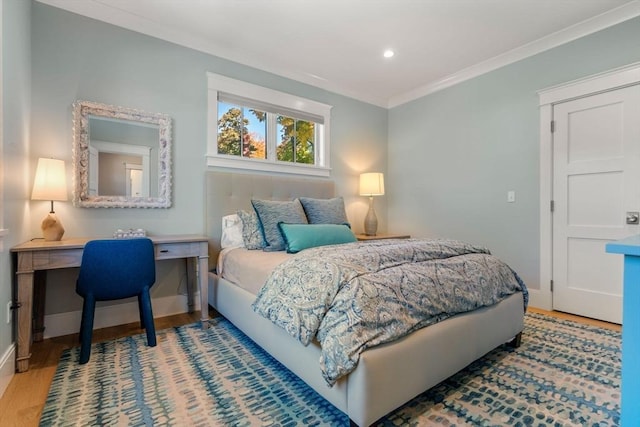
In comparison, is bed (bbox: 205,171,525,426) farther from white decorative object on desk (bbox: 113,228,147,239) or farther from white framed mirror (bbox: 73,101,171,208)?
white framed mirror (bbox: 73,101,171,208)

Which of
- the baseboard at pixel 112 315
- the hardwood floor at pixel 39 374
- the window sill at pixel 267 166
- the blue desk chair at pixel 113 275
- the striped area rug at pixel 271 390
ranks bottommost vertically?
the hardwood floor at pixel 39 374

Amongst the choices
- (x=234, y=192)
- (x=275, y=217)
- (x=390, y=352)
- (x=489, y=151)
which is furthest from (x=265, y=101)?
(x=390, y=352)

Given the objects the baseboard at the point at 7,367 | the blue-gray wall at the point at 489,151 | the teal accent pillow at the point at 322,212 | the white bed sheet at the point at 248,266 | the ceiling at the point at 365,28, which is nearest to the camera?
the baseboard at the point at 7,367

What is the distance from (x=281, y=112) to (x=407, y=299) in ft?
9.09

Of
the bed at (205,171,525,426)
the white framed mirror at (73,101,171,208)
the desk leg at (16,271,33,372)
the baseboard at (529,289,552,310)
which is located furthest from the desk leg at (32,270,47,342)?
the baseboard at (529,289,552,310)

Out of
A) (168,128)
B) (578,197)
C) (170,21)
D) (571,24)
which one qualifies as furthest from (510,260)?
(170,21)

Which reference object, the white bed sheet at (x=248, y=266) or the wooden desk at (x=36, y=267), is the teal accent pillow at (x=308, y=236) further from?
the wooden desk at (x=36, y=267)

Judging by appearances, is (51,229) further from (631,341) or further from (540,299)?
(540,299)

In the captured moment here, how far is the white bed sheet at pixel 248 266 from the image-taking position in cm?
197

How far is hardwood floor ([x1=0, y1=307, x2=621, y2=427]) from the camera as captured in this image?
1396 millimetres

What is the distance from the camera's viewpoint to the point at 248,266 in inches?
84.4

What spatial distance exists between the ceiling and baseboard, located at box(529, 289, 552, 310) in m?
2.38

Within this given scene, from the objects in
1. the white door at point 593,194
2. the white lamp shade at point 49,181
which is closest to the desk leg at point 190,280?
the white lamp shade at point 49,181

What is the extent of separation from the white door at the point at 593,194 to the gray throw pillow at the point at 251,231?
2788 mm
